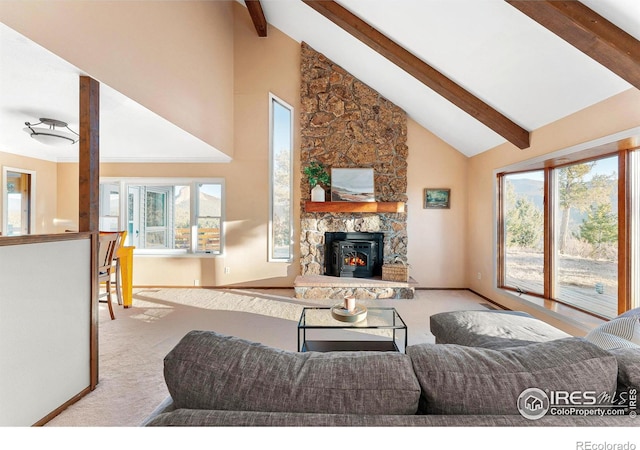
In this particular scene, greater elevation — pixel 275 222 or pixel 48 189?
pixel 48 189

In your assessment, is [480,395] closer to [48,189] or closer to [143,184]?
[143,184]

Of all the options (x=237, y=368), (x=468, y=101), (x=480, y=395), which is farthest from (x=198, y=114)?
(x=480, y=395)

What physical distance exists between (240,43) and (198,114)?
7.16 feet

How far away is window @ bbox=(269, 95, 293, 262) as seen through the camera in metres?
5.20

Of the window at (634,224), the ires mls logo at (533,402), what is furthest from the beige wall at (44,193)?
the window at (634,224)

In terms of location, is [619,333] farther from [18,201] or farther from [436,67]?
[18,201]

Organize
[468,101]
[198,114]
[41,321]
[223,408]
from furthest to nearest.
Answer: [198,114]
[468,101]
[41,321]
[223,408]

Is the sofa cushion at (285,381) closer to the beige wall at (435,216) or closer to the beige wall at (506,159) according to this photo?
the beige wall at (506,159)

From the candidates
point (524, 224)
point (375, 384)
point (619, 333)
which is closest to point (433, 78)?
point (524, 224)

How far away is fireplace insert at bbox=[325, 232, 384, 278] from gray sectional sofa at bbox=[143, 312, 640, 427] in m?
4.00

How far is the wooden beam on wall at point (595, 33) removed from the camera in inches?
80.4

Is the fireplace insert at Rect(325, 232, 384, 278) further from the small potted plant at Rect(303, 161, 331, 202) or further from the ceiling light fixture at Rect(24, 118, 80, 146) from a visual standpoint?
the ceiling light fixture at Rect(24, 118, 80, 146)

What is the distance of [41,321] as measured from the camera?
1828 mm
